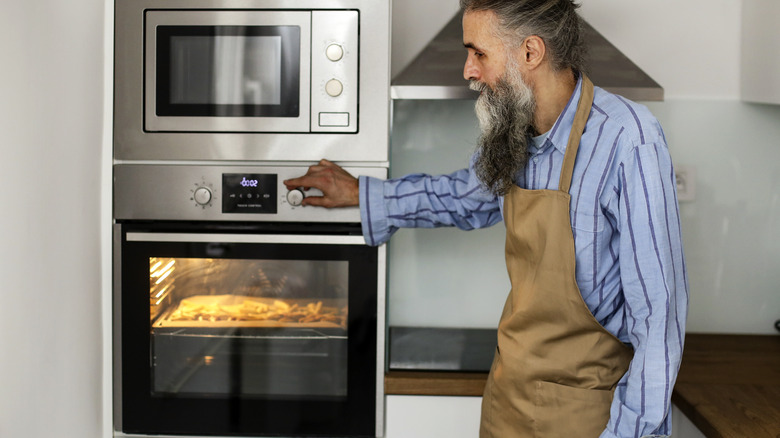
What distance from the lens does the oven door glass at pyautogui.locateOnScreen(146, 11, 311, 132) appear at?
1478 millimetres

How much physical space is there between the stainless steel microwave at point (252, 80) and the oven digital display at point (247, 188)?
0.04 metres

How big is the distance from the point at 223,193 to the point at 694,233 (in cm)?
129

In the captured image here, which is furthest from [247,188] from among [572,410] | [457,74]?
[572,410]

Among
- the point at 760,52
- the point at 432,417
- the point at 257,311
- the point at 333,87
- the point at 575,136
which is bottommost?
the point at 432,417

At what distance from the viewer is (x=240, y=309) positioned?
1.56 meters

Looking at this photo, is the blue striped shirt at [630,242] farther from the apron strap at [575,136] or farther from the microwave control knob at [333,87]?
the microwave control knob at [333,87]

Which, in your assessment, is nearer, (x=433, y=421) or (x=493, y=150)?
(x=493, y=150)

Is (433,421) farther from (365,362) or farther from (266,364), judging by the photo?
(266,364)

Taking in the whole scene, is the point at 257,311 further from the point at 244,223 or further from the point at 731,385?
the point at 731,385

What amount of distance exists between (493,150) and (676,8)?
3.20 feet

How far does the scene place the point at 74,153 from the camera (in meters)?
1.42

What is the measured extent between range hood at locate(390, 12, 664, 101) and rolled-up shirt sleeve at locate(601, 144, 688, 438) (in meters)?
0.50

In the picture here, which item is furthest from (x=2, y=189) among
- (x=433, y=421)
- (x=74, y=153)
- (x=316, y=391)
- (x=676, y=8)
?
(x=676, y=8)

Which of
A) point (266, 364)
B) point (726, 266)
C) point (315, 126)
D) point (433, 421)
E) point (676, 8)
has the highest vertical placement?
point (676, 8)
